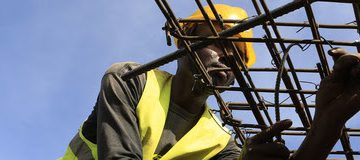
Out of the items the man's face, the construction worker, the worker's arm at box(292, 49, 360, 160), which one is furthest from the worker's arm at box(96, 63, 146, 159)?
the worker's arm at box(292, 49, 360, 160)


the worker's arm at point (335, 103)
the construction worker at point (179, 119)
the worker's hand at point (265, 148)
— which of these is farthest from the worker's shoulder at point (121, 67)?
the worker's arm at point (335, 103)

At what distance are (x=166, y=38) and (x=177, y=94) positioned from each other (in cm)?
128

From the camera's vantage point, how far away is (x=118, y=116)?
338 cm

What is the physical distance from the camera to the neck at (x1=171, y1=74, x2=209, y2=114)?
3.95 m

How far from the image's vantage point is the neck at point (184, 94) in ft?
13.0

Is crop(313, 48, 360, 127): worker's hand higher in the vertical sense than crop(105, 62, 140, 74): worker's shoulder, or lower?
lower

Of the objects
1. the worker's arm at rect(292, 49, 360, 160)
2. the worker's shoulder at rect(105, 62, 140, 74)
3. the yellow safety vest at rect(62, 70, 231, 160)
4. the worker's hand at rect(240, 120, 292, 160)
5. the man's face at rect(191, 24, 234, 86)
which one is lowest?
the worker's hand at rect(240, 120, 292, 160)

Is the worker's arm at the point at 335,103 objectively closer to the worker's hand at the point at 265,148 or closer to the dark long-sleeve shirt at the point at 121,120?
the worker's hand at the point at 265,148

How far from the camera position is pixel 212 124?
402 centimetres

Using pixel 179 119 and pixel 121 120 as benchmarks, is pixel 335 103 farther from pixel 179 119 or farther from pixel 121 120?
pixel 179 119

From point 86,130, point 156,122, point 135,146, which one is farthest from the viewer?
point 86,130

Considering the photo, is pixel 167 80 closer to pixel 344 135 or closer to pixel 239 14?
pixel 239 14

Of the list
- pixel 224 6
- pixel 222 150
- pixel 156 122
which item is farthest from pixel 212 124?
pixel 224 6

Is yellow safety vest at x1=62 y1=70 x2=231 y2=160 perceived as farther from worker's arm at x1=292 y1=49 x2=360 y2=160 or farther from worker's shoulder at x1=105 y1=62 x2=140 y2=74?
worker's arm at x1=292 y1=49 x2=360 y2=160
